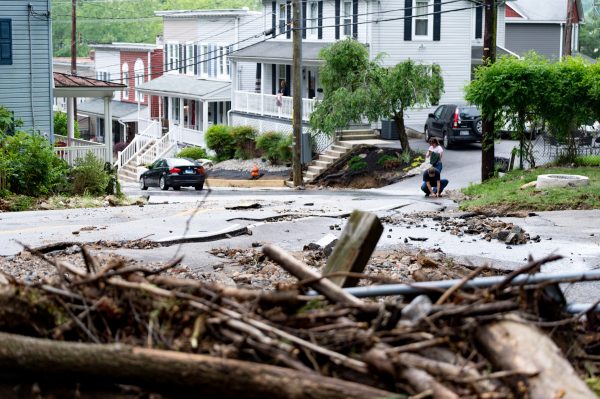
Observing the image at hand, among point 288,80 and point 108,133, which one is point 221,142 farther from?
point 108,133

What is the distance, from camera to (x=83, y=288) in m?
4.48

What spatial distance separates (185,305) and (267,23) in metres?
51.1

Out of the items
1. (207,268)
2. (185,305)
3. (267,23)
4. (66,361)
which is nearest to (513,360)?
(185,305)

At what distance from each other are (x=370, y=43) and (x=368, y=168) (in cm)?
885

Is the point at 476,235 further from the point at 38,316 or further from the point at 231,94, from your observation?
→ the point at 231,94

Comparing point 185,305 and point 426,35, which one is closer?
point 185,305

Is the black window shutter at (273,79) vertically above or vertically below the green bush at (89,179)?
above

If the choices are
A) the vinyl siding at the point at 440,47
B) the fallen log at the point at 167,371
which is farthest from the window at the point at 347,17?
the fallen log at the point at 167,371

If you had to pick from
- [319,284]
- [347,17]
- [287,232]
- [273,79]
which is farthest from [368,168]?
[319,284]

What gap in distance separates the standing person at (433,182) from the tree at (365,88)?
10075 millimetres

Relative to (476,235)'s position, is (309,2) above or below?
above

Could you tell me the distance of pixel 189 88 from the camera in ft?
193

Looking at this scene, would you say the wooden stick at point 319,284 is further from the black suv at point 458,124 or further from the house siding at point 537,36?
the house siding at point 537,36

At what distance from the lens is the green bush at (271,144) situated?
44.7 meters
